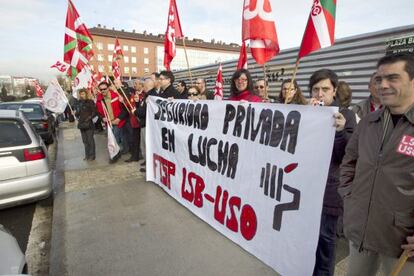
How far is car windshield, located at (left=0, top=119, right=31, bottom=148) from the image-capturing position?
14.0ft

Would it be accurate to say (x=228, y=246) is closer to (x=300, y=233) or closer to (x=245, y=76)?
(x=300, y=233)

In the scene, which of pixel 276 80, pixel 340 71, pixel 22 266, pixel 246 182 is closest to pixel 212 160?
pixel 246 182

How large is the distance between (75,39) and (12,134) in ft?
9.50

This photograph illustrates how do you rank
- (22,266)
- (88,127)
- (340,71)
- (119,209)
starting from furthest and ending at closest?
(88,127) < (340,71) < (119,209) < (22,266)

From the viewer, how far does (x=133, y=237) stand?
11.3ft

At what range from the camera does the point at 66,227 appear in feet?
12.4

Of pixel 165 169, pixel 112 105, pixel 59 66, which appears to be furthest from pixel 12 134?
pixel 59 66

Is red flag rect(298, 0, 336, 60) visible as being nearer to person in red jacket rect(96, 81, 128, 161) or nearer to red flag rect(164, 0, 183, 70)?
red flag rect(164, 0, 183, 70)

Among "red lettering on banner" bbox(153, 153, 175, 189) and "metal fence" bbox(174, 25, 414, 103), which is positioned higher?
"metal fence" bbox(174, 25, 414, 103)

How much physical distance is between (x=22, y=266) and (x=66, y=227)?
1.70 metres

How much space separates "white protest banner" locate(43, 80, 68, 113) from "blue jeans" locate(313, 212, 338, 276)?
1161 cm

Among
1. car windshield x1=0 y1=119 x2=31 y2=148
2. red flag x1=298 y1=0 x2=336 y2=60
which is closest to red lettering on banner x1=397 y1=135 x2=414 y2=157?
red flag x1=298 y1=0 x2=336 y2=60

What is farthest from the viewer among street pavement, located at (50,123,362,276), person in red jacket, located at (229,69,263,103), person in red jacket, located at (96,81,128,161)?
person in red jacket, located at (96,81,128,161)

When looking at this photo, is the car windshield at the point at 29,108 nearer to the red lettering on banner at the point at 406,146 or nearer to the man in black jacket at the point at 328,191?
the man in black jacket at the point at 328,191
